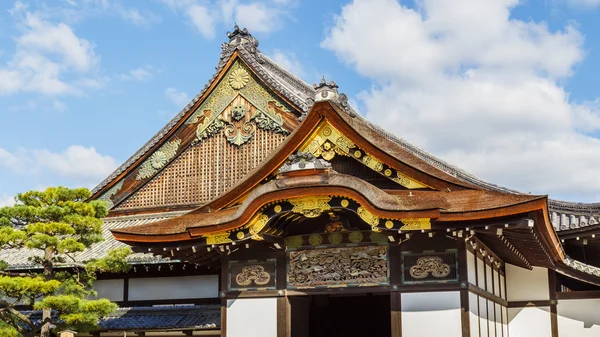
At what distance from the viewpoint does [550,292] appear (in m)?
17.0

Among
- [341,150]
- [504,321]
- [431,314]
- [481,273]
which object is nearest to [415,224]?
[431,314]

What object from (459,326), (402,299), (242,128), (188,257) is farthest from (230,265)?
(242,128)

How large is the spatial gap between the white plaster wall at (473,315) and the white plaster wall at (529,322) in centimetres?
402

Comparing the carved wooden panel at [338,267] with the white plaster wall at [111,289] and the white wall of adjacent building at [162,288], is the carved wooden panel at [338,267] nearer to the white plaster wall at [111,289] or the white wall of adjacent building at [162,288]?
the white wall of adjacent building at [162,288]

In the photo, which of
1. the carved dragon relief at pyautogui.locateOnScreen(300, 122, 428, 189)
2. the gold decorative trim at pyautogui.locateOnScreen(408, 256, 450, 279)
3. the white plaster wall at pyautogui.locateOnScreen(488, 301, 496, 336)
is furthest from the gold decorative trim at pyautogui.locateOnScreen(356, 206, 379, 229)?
the white plaster wall at pyautogui.locateOnScreen(488, 301, 496, 336)

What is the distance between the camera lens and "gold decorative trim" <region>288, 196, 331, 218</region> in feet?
43.2

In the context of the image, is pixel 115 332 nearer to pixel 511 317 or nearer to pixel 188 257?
pixel 188 257

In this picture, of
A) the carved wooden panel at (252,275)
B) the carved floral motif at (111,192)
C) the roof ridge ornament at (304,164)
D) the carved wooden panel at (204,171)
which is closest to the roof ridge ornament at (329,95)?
the roof ridge ornament at (304,164)

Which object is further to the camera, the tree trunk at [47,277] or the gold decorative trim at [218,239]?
the tree trunk at [47,277]

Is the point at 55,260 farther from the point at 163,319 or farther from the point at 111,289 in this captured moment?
the point at 163,319

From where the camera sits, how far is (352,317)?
20.1m

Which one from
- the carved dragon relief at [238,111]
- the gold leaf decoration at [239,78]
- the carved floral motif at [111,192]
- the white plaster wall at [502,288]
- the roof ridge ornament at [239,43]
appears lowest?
the white plaster wall at [502,288]

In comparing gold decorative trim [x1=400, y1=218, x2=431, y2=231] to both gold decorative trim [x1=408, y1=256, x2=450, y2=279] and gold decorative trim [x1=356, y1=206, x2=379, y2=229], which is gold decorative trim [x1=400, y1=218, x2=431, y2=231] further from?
gold decorative trim [x1=408, y1=256, x2=450, y2=279]

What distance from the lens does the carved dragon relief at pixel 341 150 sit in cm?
1409
